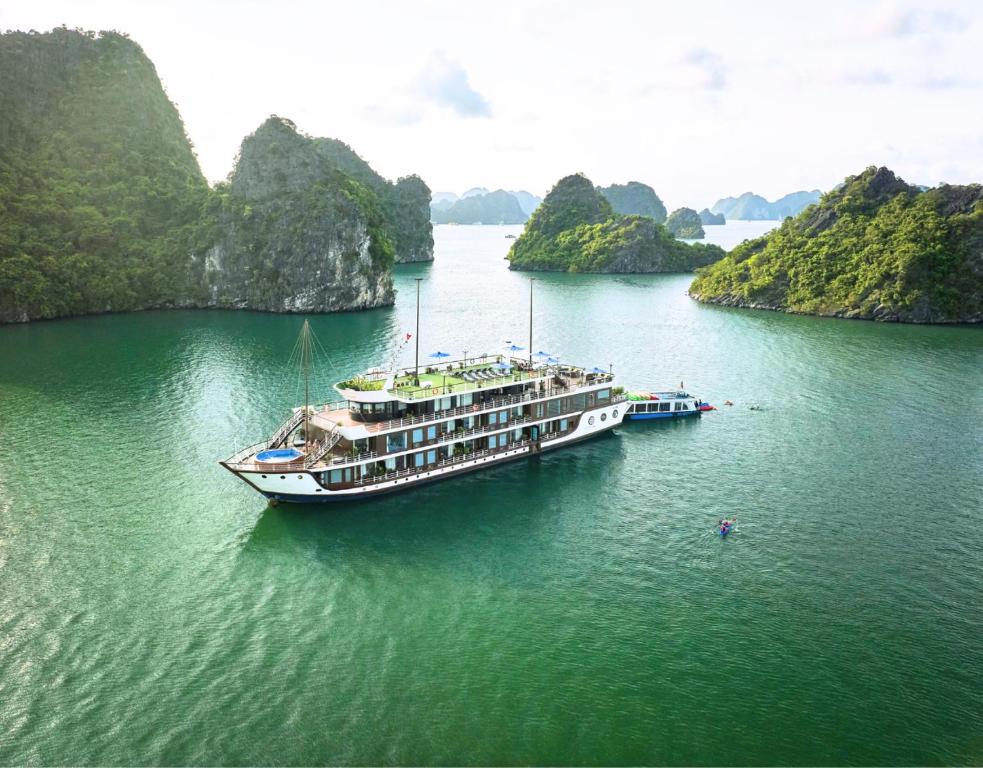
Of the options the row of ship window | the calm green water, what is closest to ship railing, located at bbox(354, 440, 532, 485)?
the row of ship window

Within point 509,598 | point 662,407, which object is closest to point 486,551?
point 509,598

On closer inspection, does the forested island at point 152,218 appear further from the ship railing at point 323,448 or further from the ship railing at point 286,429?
the ship railing at point 323,448

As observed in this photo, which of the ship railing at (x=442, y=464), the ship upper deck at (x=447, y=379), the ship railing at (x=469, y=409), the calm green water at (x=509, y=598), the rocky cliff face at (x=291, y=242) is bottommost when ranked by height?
the calm green water at (x=509, y=598)

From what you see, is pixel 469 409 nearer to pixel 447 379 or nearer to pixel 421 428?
pixel 447 379

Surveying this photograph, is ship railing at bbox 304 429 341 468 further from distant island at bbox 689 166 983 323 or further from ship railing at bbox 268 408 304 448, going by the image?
distant island at bbox 689 166 983 323

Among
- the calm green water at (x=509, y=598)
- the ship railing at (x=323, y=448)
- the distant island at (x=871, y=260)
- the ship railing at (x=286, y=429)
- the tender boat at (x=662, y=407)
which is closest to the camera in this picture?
the calm green water at (x=509, y=598)

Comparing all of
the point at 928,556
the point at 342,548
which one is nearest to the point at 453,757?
the point at 342,548

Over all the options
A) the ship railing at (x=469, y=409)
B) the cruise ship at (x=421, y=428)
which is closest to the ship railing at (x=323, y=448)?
the cruise ship at (x=421, y=428)
